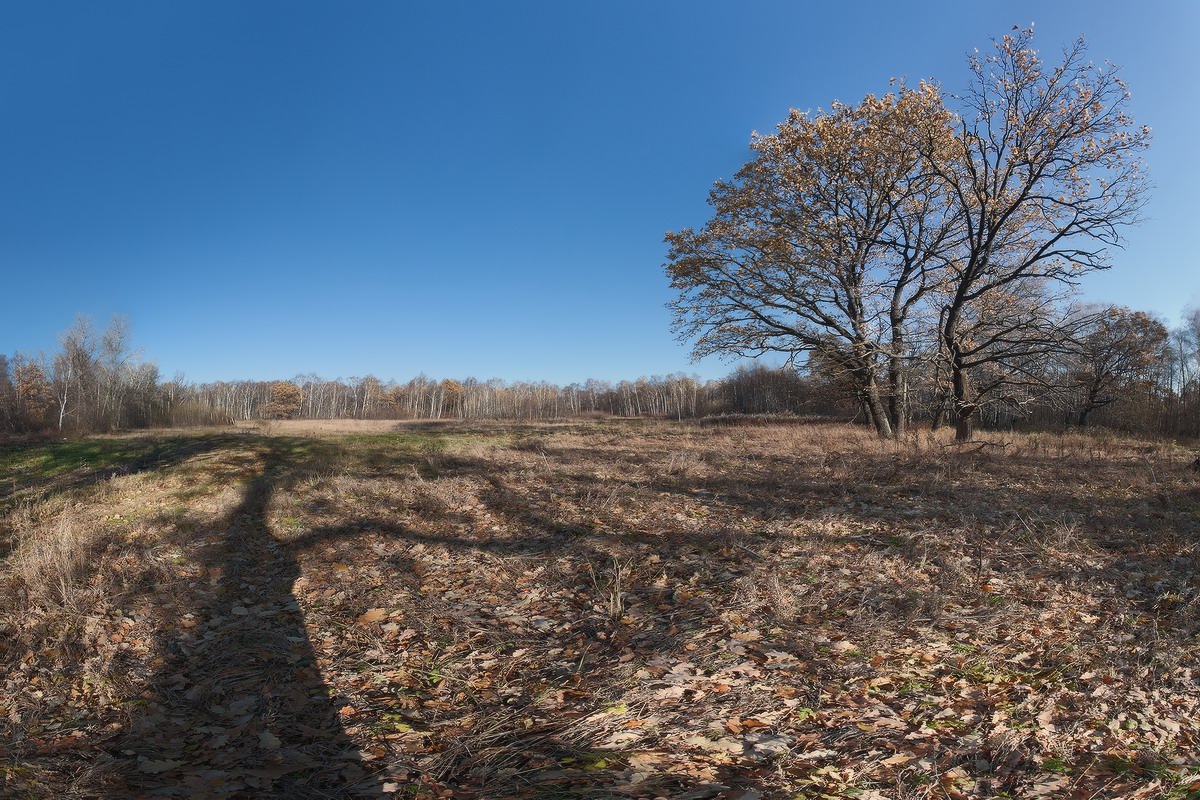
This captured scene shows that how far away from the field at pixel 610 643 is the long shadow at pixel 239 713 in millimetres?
22

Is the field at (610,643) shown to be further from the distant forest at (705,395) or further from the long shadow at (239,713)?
the distant forest at (705,395)

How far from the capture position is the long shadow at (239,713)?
306 centimetres

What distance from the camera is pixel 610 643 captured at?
4430mm

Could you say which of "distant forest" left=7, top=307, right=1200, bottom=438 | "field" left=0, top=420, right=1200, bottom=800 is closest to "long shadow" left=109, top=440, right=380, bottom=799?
"field" left=0, top=420, right=1200, bottom=800

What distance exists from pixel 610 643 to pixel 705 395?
90.4 meters

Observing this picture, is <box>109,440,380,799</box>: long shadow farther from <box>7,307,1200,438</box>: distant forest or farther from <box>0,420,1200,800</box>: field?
<box>7,307,1200,438</box>: distant forest

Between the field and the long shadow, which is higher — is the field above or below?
above

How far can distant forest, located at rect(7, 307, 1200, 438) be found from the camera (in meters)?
16.8

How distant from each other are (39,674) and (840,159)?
1813cm

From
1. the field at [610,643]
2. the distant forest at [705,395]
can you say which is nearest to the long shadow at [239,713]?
the field at [610,643]

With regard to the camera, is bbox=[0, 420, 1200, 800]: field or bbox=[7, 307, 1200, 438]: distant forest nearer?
bbox=[0, 420, 1200, 800]: field

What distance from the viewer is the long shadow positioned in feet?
10.0

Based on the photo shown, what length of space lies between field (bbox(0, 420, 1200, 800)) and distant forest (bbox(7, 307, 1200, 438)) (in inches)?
349

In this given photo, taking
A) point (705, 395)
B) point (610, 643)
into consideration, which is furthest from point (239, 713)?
point (705, 395)
